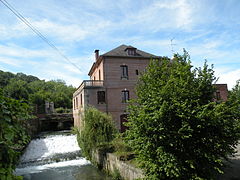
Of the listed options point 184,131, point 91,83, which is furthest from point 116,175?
point 91,83

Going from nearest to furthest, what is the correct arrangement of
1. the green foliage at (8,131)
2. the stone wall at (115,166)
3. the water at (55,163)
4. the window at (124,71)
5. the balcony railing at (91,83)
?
the green foliage at (8,131), the stone wall at (115,166), the water at (55,163), the balcony railing at (91,83), the window at (124,71)

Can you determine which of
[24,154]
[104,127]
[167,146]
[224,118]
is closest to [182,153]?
[167,146]

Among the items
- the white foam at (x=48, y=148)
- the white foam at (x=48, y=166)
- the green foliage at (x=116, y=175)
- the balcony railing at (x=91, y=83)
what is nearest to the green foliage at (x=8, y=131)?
the green foliage at (x=116, y=175)

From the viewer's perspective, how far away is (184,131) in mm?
4758

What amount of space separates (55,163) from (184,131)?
36.8 ft

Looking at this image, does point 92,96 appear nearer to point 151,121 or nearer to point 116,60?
point 116,60

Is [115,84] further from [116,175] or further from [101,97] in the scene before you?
[116,175]

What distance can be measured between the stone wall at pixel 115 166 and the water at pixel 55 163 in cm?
50

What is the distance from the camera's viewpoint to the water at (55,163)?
1009 centimetres

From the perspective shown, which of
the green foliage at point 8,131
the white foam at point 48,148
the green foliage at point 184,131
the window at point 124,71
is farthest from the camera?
the window at point 124,71

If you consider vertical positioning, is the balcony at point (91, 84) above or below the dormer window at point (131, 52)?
below

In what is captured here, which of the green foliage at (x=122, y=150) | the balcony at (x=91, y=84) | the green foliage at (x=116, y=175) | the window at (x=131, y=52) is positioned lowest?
the green foliage at (x=116, y=175)

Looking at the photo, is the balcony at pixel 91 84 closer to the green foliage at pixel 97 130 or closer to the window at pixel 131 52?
the window at pixel 131 52

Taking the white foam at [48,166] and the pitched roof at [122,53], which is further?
the pitched roof at [122,53]
